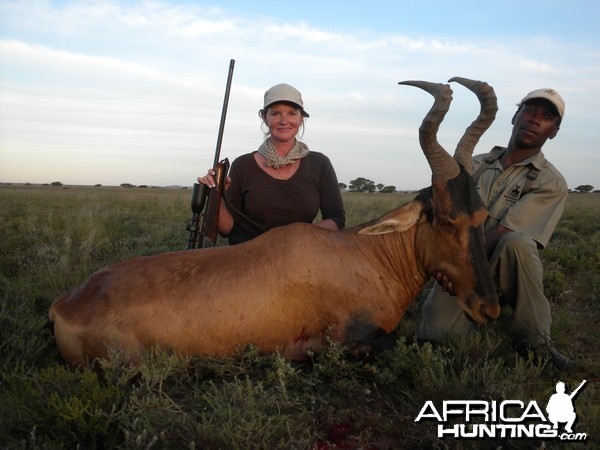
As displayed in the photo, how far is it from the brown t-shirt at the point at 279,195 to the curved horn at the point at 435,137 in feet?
6.47

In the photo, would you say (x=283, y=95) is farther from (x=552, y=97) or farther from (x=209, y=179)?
(x=552, y=97)

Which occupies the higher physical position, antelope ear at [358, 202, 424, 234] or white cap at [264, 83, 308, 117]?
white cap at [264, 83, 308, 117]

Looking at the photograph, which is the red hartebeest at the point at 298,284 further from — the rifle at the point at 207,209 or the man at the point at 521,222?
the rifle at the point at 207,209

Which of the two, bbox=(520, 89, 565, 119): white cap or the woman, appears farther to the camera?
the woman

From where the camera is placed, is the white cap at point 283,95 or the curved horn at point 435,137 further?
the white cap at point 283,95

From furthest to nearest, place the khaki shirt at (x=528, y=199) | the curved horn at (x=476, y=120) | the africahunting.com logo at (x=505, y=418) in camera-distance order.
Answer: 1. the khaki shirt at (x=528, y=199)
2. the curved horn at (x=476, y=120)
3. the africahunting.com logo at (x=505, y=418)

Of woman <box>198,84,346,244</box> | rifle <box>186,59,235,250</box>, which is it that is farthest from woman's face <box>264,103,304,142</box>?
rifle <box>186,59,235,250</box>

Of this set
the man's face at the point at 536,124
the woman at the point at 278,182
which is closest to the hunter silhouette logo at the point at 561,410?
the man's face at the point at 536,124

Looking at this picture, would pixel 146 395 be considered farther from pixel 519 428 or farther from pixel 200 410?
pixel 519 428

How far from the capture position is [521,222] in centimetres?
470

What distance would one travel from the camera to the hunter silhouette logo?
2.82m

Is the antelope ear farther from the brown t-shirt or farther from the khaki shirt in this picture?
the brown t-shirt

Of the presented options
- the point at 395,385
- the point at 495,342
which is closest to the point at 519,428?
the point at 395,385

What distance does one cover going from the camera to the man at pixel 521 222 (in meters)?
4.46
